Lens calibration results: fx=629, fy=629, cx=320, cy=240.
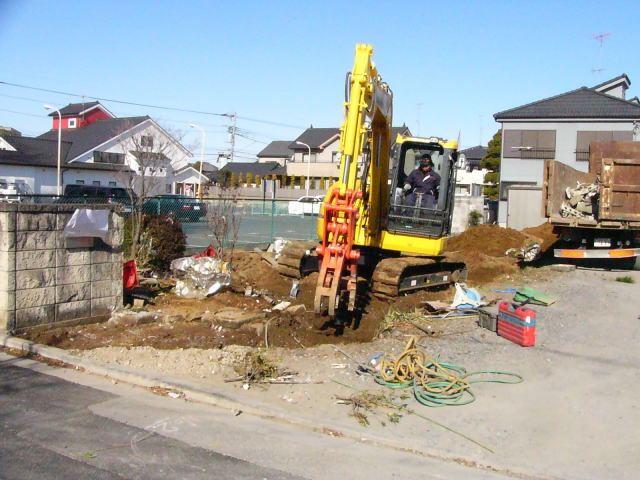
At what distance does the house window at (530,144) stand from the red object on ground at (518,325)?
24.5 metres

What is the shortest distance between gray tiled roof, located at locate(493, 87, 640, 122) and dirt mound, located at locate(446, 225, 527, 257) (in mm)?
13333

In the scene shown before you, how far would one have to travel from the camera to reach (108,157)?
44.8 metres

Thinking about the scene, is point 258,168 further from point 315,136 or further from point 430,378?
point 430,378

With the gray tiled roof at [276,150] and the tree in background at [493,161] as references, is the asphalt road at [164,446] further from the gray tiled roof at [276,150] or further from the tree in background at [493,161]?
the gray tiled roof at [276,150]

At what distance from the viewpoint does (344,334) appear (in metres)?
9.09

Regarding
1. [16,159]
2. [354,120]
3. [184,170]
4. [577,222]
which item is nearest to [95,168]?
[16,159]

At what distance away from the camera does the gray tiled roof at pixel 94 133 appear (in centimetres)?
4472

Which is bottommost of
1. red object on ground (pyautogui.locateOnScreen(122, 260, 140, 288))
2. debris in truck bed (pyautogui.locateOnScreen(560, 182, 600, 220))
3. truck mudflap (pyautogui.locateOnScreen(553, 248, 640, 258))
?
red object on ground (pyautogui.locateOnScreen(122, 260, 140, 288))

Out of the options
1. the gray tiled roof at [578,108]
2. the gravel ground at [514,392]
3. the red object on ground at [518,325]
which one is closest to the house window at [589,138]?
the gray tiled roof at [578,108]

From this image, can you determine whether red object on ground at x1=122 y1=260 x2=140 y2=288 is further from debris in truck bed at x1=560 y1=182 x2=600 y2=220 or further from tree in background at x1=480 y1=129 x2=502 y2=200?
tree in background at x1=480 y1=129 x2=502 y2=200

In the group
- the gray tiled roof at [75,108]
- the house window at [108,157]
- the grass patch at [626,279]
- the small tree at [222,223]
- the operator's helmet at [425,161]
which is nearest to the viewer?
the operator's helmet at [425,161]

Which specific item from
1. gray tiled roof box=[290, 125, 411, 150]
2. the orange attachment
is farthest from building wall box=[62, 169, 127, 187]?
the orange attachment

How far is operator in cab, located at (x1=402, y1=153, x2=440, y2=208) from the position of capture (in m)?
11.7

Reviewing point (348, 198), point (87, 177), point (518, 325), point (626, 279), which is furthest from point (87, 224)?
point (87, 177)
